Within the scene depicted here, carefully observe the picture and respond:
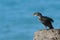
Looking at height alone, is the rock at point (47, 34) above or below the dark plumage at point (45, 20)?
below

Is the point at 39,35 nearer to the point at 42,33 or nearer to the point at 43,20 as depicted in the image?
the point at 42,33

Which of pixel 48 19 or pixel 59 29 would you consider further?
pixel 48 19

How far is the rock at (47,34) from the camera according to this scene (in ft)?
36.3

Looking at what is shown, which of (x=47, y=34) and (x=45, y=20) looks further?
(x=45, y=20)

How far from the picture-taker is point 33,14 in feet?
48.0

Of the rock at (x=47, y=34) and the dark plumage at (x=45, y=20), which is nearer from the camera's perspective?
the rock at (x=47, y=34)

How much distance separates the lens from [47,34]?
1138cm

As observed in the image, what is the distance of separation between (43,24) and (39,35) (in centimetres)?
314

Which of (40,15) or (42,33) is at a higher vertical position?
(40,15)

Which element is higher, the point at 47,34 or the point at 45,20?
the point at 45,20

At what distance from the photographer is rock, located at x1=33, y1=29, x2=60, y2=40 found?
11070 millimetres

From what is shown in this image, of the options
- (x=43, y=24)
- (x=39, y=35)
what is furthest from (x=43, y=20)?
(x=39, y=35)

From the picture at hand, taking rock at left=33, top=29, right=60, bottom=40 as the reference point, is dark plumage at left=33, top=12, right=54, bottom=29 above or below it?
above

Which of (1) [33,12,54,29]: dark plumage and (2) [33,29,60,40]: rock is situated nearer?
(2) [33,29,60,40]: rock
